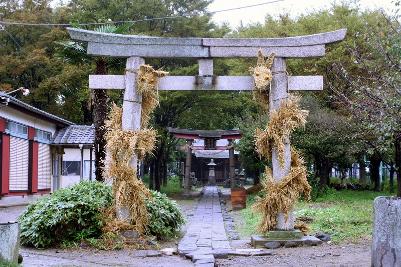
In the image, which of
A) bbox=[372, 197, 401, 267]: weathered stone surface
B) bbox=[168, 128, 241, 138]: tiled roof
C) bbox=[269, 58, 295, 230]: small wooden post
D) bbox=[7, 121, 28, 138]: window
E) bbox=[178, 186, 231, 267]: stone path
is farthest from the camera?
bbox=[168, 128, 241, 138]: tiled roof

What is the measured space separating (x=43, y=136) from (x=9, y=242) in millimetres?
23309

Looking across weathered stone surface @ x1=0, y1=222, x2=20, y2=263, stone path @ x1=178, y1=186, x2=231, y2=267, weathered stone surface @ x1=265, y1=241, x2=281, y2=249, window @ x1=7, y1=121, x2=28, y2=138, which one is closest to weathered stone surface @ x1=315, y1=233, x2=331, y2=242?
weathered stone surface @ x1=265, y1=241, x2=281, y2=249

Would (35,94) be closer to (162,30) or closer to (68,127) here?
(68,127)

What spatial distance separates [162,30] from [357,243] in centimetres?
2229

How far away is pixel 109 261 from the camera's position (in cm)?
1027

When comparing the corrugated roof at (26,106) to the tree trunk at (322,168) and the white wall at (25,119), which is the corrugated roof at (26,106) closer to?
the white wall at (25,119)

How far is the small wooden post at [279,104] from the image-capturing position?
12.1 m

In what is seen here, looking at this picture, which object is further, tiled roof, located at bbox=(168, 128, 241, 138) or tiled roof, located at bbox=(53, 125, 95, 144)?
tiled roof, located at bbox=(168, 128, 241, 138)

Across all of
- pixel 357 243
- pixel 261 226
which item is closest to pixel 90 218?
pixel 261 226

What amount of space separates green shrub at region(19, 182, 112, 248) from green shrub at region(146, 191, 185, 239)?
3.60 ft

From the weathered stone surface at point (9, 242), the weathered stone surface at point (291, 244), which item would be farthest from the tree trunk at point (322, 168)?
the weathered stone surface at point (9, 242)

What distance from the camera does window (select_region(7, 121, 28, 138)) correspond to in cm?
2383

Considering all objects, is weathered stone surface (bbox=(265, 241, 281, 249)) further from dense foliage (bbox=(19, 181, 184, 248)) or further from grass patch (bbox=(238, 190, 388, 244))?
dense foliage (bbox=(19, 181, 184, 248))

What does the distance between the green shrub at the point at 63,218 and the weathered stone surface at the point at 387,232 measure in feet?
23.5
